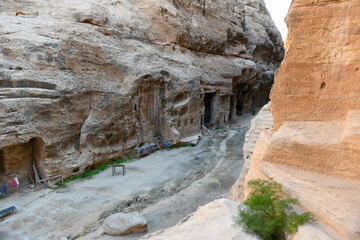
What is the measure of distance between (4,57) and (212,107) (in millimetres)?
16582

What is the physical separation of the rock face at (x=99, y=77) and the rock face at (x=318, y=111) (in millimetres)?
9051

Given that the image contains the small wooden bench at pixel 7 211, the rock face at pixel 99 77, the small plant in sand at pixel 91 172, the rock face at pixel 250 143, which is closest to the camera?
the rock face at pixel 250 143

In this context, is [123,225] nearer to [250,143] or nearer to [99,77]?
[250,143]

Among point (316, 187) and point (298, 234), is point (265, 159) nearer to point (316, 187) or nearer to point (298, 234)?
point (316, 187)

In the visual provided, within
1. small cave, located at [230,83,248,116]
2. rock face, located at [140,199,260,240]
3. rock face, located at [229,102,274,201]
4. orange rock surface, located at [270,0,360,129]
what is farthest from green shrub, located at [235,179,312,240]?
small cave, located at [230,83,248,116]

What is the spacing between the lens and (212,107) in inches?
900

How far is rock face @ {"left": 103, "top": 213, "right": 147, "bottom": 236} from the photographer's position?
7605 millimetres

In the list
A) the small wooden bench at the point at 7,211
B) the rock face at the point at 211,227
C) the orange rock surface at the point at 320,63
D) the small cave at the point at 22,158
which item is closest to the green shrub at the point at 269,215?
the rock face at the point at 211,227

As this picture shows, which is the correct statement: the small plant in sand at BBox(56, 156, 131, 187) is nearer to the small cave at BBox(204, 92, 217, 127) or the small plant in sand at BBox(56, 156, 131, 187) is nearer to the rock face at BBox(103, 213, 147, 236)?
the rock face at BBox(103, 213, 147, 236)

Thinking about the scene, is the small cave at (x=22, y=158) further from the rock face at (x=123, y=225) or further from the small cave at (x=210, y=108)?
the small cave at (x=210, y=108)

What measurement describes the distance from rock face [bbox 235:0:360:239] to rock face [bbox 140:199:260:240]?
100 centimetres

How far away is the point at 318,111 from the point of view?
4.75 m

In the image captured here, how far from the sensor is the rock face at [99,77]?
10016 millimetres

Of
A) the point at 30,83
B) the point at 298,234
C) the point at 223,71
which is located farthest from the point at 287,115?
the point at 223,71
